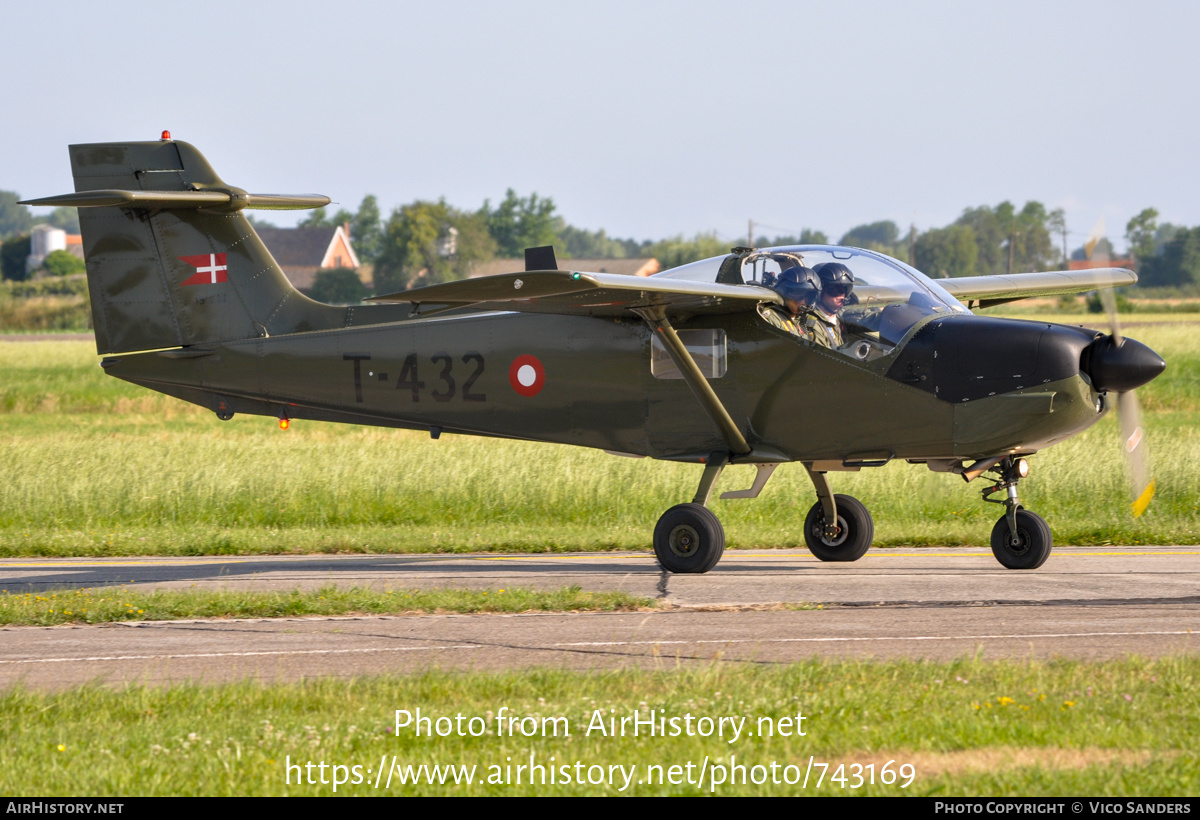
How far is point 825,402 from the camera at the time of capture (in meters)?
11.0

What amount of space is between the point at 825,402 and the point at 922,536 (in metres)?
3.28

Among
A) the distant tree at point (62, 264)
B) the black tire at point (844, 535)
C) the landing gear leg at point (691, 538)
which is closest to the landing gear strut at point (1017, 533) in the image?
the black tire at point (844, 535)

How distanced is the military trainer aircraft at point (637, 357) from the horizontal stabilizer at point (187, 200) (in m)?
0.03

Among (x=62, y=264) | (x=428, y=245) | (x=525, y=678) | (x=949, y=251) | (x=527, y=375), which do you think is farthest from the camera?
(x=949, y=251)

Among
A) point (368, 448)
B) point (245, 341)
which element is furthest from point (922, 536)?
point (368, 448)

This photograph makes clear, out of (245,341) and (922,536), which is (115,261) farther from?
(922,536)

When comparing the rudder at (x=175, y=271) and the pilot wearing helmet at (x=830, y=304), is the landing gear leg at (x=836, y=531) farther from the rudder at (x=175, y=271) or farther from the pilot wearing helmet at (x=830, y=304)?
the rudder at (x=175, y=271)

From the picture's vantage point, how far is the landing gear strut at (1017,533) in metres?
11.1

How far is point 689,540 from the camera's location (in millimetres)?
11211

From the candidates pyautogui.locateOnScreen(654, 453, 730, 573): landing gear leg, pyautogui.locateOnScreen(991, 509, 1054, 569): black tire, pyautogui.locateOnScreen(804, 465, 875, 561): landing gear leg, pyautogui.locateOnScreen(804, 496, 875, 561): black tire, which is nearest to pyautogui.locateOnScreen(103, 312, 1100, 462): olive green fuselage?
pyautogui.locateOnScreen(654, 453, 730, 573): landing gear leg

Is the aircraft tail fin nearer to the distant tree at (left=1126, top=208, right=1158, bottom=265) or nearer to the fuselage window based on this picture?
the fuselage window

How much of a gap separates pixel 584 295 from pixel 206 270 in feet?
16.5

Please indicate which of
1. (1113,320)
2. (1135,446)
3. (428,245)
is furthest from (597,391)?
(428,245)

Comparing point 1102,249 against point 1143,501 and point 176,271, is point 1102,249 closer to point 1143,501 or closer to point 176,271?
point 1143,501
